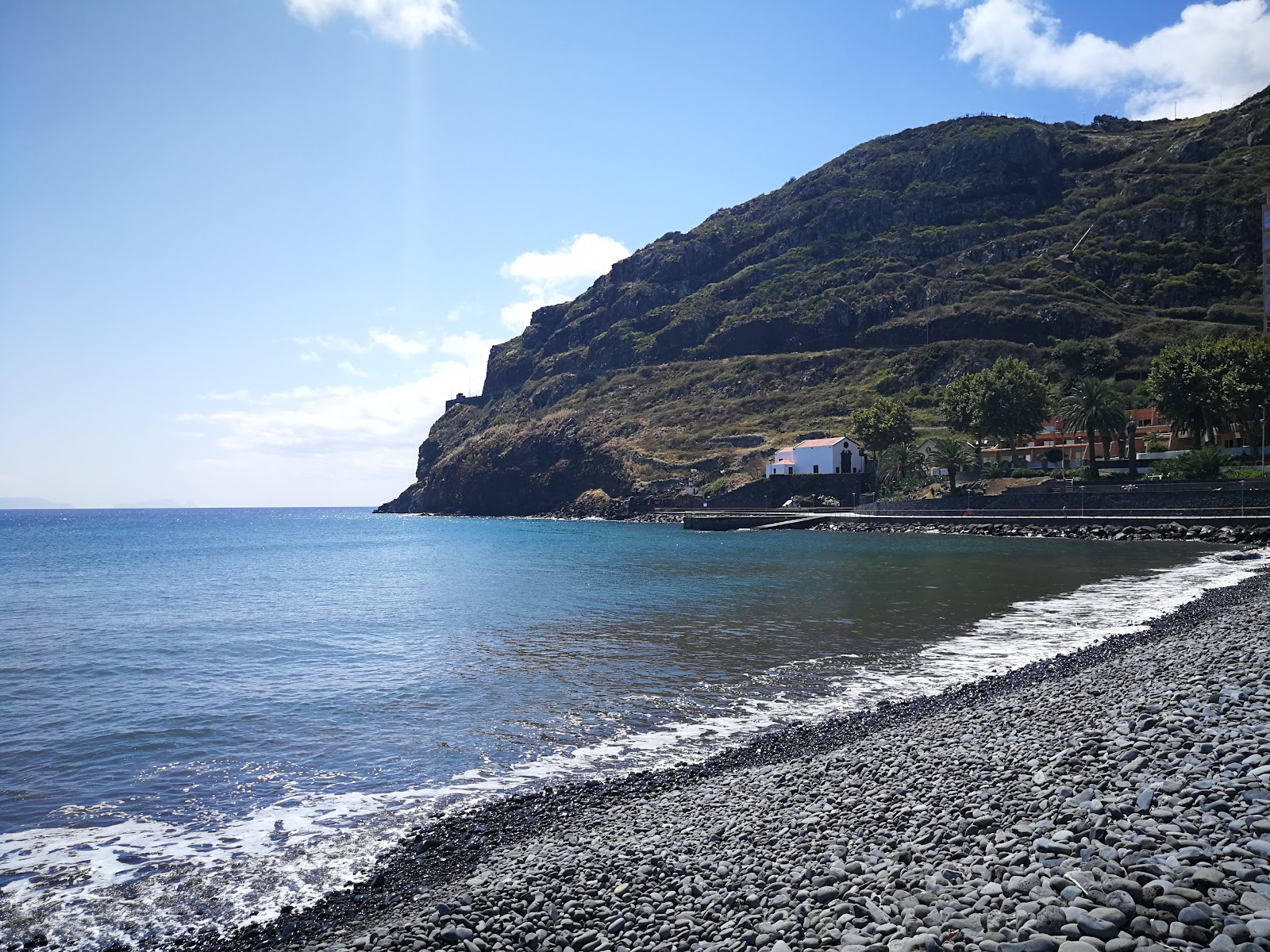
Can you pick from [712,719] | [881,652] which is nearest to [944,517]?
[881,652]

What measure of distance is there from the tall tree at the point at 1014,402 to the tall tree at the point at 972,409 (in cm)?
53

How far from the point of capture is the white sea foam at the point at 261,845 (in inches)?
387

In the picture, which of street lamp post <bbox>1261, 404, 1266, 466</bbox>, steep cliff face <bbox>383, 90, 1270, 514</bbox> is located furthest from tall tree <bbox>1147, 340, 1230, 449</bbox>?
steep cliff face <bbox>383, 90, 1270, 514</bbox>

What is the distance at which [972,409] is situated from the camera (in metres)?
93.3

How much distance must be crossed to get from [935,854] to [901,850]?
0.39m

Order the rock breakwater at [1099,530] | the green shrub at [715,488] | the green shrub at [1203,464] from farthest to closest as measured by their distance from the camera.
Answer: the green shrub at [715,488], the green shrub at [1203,464], the rock breakwater at [1099,530]

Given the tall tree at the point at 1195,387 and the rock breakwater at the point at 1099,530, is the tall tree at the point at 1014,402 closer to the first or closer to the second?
the tall tree at the point at 1195,387

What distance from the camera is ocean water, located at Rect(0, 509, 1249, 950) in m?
11.4

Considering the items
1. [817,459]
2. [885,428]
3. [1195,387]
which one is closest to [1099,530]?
[1195,387]

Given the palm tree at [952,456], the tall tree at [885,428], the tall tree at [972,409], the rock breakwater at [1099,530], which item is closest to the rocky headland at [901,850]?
the rock breakwater at [1099,530]

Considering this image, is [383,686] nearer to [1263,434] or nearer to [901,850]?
[901,850]

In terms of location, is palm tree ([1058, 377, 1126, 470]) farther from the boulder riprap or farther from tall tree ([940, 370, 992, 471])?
the boulder riprap

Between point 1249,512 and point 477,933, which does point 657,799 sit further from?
point 1249,512

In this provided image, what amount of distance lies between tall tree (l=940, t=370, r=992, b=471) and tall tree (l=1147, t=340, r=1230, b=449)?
18315 mm
